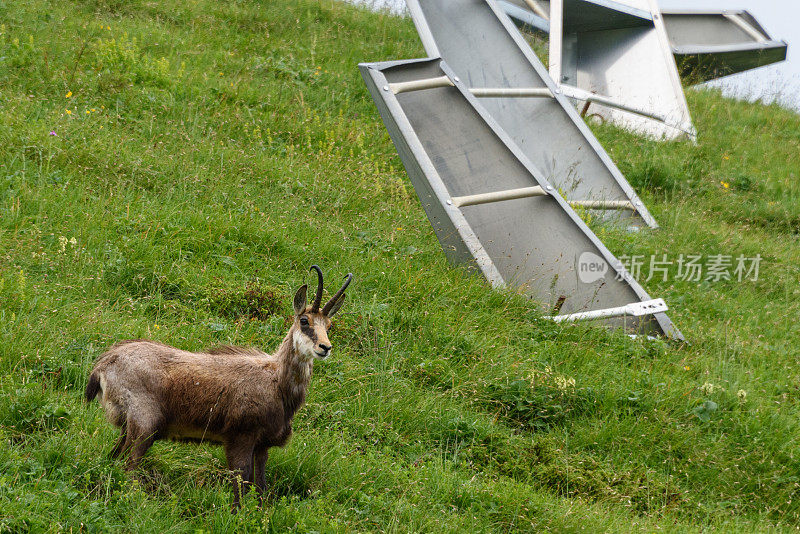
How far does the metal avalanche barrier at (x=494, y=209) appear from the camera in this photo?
6652 mm

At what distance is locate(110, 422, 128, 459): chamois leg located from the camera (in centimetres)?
370

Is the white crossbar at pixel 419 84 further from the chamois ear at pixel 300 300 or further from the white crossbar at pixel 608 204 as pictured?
the chamois ear at pixel 300 300

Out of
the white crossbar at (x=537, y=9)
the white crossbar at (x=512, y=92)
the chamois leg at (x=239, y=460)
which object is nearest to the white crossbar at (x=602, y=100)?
the white crossbar at (x=512, y=92)

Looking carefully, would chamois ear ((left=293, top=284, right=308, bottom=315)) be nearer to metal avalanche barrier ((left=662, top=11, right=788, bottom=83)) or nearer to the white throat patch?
the white throat patch

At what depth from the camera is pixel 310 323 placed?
12.3ft

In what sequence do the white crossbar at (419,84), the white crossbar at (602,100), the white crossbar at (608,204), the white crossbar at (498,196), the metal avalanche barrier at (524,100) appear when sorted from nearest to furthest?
1. the white crossbar at (498,196)
2. the white crossbar at (419,84)
3. the white crossbar at (608,204)
4. the metal avalanche barrier at (524,100)
5. the white crossbar at (602,100)

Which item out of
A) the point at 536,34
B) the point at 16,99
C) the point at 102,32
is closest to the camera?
the point at 16,99

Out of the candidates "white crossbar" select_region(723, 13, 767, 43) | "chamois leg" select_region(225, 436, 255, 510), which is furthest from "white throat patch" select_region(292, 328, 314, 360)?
"white crossbar" select_region(723, 13, 767, 43)

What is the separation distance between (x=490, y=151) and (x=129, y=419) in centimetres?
492

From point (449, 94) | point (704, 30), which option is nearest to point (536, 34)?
point (704, 30)

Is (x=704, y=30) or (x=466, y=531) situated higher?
(x=704, y=30)

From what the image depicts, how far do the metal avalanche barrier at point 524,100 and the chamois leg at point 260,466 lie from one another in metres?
5.64

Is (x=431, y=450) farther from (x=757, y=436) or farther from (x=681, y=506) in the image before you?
(x=757, y=436)

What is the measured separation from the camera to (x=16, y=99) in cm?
751
